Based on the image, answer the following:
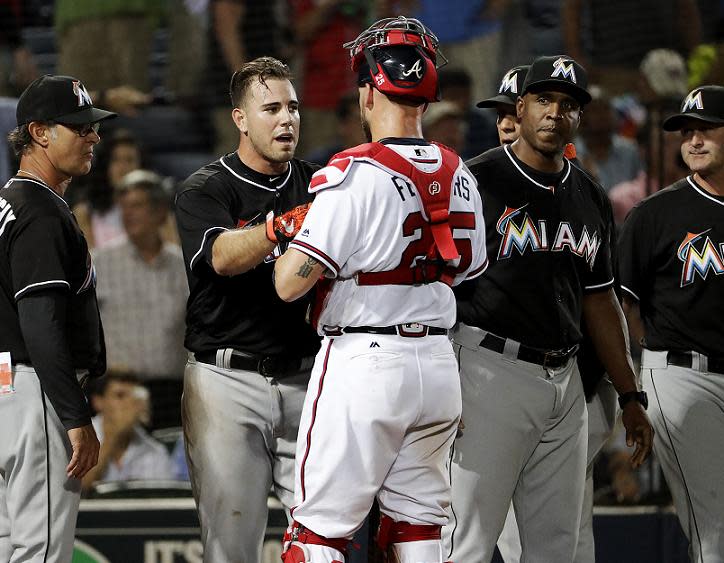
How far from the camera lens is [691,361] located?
395cm

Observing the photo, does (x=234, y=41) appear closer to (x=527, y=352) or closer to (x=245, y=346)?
(x=245, y=346)

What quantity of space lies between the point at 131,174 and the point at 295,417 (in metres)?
3.36

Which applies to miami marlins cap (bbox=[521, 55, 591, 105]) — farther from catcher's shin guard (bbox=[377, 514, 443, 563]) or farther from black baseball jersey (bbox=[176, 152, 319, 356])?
catcher's shin guard (bbox=[377, 514, 443, 563])

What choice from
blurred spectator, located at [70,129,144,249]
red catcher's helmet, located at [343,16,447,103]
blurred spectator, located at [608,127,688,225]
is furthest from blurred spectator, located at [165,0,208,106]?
red catcher's helmet, located at [343,16,447,103]

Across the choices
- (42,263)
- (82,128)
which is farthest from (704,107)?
(42,263)

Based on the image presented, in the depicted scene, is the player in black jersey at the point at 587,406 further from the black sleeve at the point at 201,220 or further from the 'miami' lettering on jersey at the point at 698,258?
the black sleeve at the point at 201,220

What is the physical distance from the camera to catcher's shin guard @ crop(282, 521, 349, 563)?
2918 millimetres

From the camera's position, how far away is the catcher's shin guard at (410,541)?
9.81ft

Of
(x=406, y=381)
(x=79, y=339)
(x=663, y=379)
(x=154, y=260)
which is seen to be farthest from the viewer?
(x=154, y=260)

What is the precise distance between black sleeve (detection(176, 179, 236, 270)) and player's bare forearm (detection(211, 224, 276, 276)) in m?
0.07

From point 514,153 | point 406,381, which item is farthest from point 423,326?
point 514,153

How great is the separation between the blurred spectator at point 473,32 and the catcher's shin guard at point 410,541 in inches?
189

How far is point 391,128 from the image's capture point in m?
3.01

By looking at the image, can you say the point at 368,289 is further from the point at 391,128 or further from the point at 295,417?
the point at 295,417
